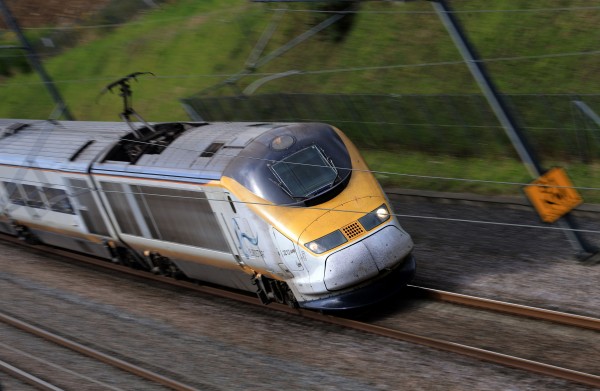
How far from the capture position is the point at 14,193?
2128 cm

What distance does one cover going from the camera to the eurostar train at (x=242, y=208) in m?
13.4

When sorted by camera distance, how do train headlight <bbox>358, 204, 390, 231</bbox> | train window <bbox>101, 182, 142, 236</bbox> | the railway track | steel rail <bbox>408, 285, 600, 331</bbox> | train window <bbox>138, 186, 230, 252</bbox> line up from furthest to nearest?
train window <bbox>101, 182, 142, 236</bbox> → train window <bbox>138, 186, 230, 252</bbox> → train headlight <bbox>358, 204, 390, 231</bbox> → steel rail <bbox>408, 285, 600, 331</bbox> → the railway track

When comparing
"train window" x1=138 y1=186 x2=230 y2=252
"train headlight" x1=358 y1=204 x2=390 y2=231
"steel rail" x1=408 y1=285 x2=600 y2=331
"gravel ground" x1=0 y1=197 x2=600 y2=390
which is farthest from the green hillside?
"train window" x1=138 y1=186 x2=230 y2=252

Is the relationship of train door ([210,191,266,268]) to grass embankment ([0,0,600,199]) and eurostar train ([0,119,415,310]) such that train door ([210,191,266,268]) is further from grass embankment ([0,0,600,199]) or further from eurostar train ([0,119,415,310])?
grass embankment ([0,0,600,199])

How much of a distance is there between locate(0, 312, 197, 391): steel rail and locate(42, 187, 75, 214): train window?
9.18 feet

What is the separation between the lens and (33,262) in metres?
22.1

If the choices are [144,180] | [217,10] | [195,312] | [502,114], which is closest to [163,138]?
[144,180]

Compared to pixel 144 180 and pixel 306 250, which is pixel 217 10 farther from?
pixel 306 250

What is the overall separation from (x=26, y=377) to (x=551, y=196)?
10.4 meters

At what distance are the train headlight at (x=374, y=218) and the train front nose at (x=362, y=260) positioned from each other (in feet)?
0.52

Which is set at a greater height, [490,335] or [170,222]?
[170,222]

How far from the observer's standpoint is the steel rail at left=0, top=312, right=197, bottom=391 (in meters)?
13.4

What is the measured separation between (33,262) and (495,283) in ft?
42.7

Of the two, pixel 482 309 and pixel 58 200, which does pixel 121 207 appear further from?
pixel 482 309
